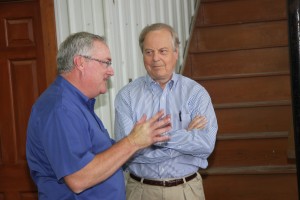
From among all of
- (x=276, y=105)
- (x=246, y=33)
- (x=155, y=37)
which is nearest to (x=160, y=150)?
(x=155, y=37)

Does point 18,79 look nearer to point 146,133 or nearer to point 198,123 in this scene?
point 198,123

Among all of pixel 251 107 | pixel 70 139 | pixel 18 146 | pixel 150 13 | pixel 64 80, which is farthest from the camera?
pixel 251 107

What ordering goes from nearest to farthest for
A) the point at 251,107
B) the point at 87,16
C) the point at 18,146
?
the point at 87,16 < the point at 18,146 < the point at 251,107

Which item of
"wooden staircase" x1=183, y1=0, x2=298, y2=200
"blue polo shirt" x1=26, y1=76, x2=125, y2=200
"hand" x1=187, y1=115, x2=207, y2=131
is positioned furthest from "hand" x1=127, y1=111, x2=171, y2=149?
"wooden staircase" x1=183, y1=0, x2=298, y2=200

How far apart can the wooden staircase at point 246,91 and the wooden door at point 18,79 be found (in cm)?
141

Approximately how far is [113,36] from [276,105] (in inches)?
62.0

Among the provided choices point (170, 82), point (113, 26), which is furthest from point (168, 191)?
point (113, 26)

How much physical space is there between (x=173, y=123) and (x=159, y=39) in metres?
0.43

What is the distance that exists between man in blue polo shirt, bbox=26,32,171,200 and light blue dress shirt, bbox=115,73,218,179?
33 centimetres

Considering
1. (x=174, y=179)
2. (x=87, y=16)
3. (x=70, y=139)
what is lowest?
(x=174, y=179)

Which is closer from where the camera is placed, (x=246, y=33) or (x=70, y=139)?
(x=70, y=139)

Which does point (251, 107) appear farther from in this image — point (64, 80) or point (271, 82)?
point (64, 80)

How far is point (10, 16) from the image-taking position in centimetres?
276

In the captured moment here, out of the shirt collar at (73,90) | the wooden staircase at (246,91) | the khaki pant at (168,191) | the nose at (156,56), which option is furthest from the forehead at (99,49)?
the wooden staircase at (246,91)
